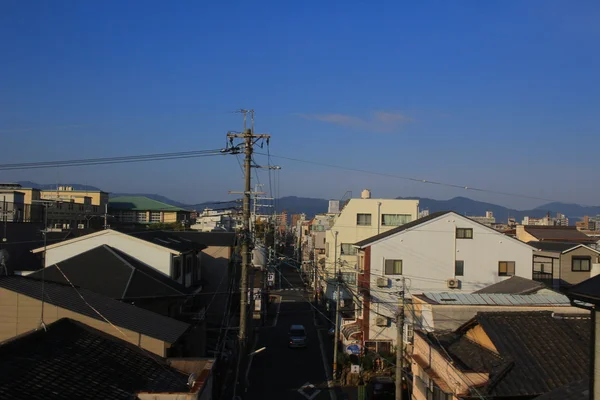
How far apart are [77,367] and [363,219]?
31922mm

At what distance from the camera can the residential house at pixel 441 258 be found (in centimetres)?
2811

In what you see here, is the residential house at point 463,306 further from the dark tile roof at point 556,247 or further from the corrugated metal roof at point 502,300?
the dark tile roof at point 556,247

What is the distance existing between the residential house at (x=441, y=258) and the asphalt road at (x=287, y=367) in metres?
3.47

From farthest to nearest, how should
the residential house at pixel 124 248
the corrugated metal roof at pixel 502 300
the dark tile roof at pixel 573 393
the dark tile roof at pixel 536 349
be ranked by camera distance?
the residential house at pixel 124 248, the corrugated metal roof at pixel 502 300, the dark tile roof at pixel 536 349, the dark tile roof at pixel 573 393

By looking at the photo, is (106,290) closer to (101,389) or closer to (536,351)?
(101,389)

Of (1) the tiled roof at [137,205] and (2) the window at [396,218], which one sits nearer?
(2) the window at [396,218]

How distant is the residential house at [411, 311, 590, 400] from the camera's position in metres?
10.9

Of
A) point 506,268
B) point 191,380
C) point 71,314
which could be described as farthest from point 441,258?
point 71,314

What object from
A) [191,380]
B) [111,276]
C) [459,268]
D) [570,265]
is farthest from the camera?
[570,265]

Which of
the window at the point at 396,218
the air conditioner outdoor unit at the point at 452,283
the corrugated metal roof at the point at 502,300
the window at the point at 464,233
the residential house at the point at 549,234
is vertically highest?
the window at the point at 396,218

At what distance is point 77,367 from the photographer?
9.12 m

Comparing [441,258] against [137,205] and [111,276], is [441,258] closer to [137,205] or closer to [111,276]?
[111,276]

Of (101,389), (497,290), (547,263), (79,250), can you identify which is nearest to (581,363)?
(101,389)

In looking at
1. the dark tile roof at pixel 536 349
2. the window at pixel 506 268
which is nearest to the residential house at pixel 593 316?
the dark tile roof at pixel 536 349
